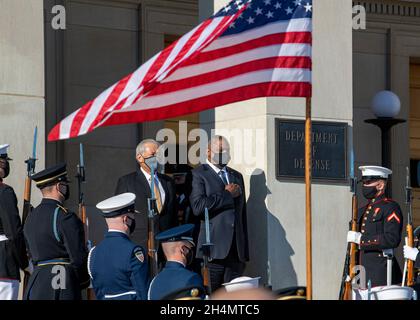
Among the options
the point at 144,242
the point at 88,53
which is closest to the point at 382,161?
the point at 88,53

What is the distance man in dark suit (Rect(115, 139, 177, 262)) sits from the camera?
13375mm

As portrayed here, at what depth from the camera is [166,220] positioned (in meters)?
13.4

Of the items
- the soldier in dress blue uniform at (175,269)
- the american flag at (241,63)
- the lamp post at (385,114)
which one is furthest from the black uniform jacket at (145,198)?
the lamp post at (385,114)

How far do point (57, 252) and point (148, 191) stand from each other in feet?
5.98

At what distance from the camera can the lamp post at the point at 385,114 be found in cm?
1769

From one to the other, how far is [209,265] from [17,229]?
1.80 m

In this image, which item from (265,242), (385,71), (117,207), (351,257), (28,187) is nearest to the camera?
(117,207)

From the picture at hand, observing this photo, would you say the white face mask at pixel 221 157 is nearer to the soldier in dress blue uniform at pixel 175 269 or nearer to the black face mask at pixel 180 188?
the black face mask at pixel 180 188

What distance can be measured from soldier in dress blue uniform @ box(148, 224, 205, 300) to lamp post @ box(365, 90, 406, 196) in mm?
Result: 7226

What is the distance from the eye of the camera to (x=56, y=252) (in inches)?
463

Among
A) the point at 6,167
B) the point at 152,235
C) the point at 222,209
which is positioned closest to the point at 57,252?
the point at 6,167

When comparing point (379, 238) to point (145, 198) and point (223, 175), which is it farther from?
point (145, 198)

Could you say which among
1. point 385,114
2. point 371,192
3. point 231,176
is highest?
point 385,114

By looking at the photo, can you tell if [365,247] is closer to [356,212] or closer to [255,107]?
[356,212]
